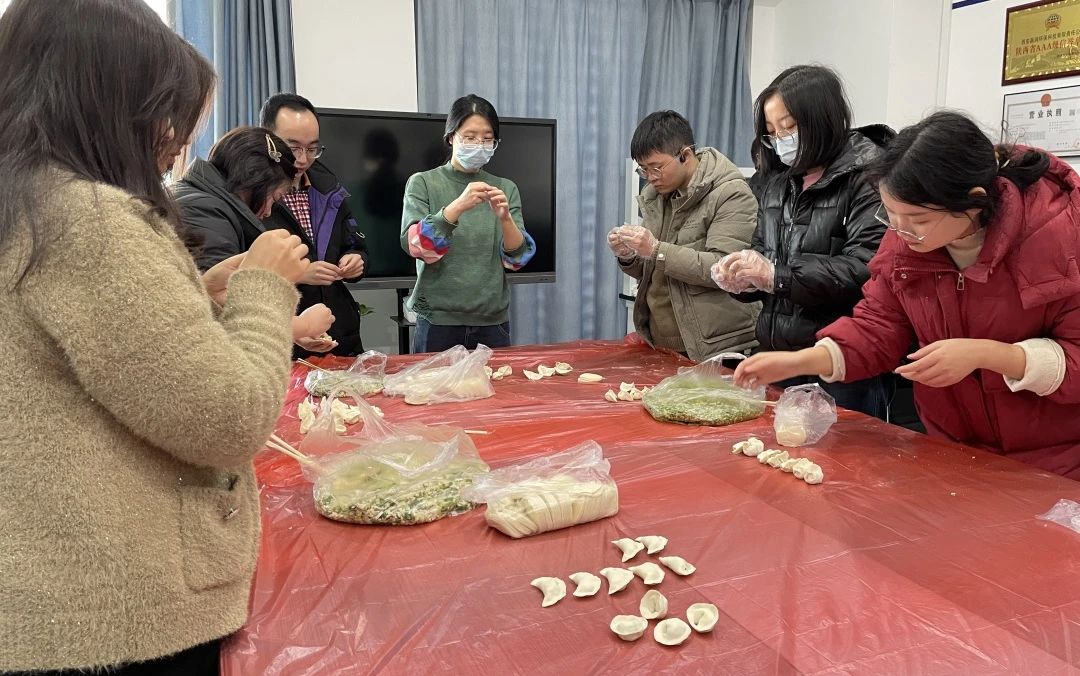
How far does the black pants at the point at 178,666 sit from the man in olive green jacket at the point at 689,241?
5.78 ft

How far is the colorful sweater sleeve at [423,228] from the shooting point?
8.30ft

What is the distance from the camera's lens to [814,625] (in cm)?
88

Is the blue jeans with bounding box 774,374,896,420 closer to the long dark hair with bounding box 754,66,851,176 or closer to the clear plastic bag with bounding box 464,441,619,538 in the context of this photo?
the long dark hair with bounding box 754,66,851,176

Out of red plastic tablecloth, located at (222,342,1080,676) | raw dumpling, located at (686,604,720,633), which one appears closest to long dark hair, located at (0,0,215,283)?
red plastic tablecloth, located at (222,342,1080,676)

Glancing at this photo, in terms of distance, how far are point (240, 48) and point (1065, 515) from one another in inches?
142

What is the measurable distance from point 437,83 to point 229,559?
11.4ft

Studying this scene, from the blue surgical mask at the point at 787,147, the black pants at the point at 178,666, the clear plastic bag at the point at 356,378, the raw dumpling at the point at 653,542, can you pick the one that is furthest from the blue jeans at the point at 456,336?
the black pants at the point at 178,666

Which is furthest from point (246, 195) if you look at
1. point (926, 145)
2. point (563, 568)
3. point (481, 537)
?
point (926, 145)

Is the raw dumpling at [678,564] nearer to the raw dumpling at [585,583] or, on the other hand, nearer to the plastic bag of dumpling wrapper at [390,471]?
the raw dumpling at [585,583]

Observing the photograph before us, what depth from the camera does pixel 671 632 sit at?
0.86 m

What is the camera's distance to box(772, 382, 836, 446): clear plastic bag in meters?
1.51

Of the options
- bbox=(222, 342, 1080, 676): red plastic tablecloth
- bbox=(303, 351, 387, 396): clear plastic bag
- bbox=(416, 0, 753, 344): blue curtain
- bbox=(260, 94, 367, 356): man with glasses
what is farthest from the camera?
bbox=(416, 0, 753, 344): blue curtain

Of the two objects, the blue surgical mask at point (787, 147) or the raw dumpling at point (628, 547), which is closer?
the raw dumpling at point (628, 547)

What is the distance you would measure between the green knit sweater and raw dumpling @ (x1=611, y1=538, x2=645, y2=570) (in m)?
1.72
